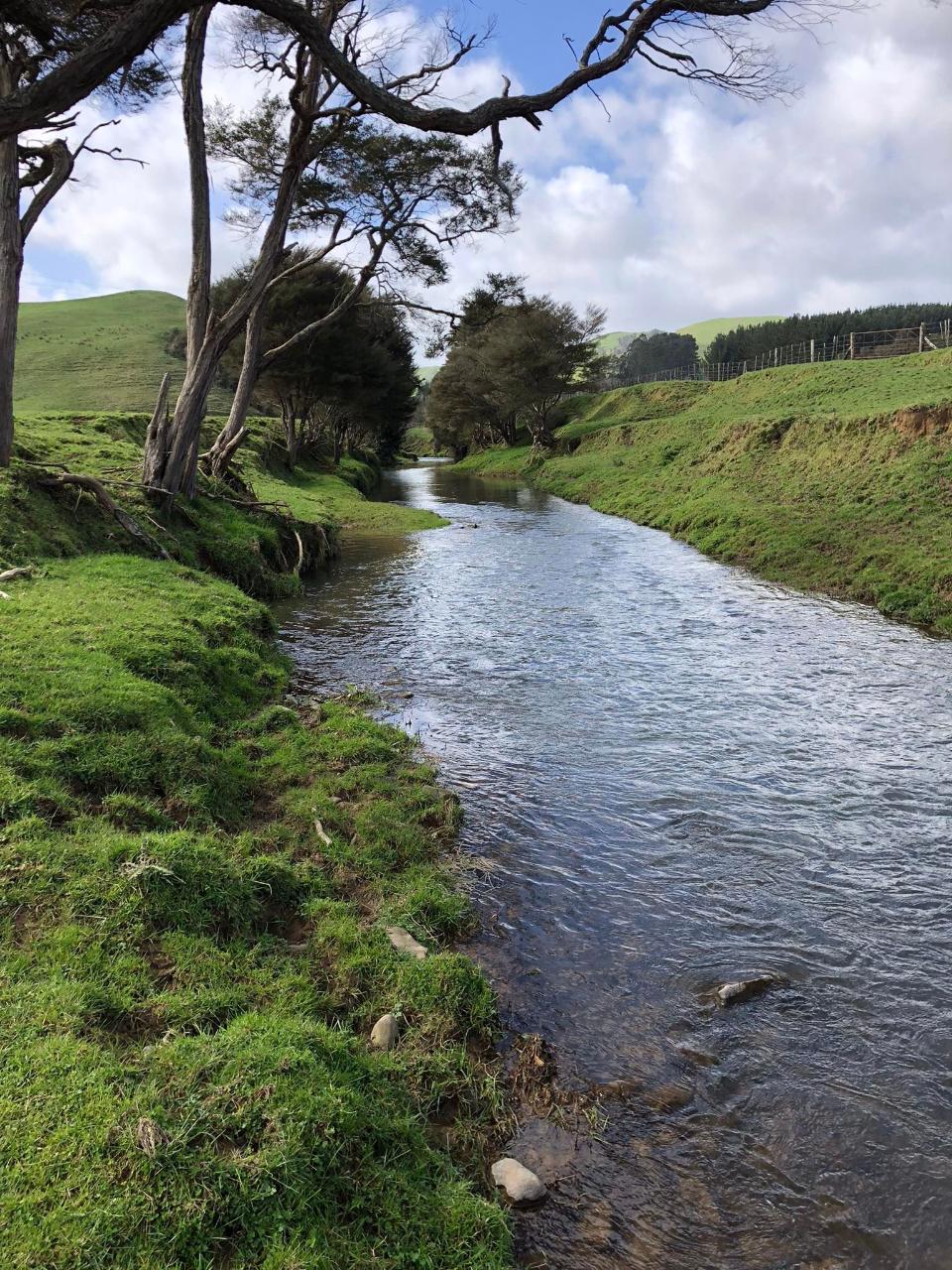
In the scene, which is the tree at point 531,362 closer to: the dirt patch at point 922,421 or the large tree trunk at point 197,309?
the dirt patch at point 922,421

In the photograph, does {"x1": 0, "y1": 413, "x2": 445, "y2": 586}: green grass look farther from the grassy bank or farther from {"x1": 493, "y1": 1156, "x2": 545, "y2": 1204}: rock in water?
the grassy bank

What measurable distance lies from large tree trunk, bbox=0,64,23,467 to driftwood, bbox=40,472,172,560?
849 mm

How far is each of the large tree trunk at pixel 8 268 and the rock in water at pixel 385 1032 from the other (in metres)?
12.0

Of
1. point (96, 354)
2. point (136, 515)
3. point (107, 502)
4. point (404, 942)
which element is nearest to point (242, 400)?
point (136, 515)

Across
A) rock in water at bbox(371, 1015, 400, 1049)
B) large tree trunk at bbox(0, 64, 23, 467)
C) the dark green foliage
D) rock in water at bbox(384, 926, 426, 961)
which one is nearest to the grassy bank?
rock in water at bbox(384, 926, 426, 961)

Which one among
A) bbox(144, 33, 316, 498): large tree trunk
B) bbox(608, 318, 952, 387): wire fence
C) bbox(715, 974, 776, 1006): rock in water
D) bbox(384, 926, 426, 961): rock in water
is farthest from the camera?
bbox(608, 318, 952, 387): wire fence

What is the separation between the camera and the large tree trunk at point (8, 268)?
12.5 metres

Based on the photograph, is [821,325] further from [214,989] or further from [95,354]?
[214,989]

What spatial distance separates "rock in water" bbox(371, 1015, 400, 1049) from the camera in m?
4.40

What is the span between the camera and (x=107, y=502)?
44.2ft

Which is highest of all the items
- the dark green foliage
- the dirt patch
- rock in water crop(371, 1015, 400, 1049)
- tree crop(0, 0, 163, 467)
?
the dark green foliage

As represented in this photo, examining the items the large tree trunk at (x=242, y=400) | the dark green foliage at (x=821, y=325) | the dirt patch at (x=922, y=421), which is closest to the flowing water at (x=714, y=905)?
the large tree trunk at (x=242, y=400)

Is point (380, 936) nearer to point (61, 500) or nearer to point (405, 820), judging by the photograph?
point (405, 820)

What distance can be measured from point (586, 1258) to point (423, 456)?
12656 cm
